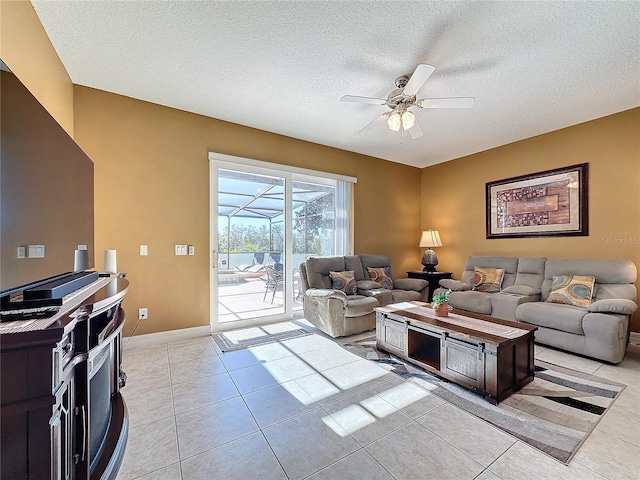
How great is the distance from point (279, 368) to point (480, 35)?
3300mm

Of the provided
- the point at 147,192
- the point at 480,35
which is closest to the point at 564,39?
the point at 480,35

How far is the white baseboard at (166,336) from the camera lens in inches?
121

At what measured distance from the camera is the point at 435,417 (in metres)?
1.87

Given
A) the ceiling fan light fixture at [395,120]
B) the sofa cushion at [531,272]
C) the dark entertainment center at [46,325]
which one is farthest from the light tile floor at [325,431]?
the ceiling fan light fixture at [395,120]

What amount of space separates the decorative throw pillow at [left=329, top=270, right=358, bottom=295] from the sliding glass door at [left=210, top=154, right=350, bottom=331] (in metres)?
0.68

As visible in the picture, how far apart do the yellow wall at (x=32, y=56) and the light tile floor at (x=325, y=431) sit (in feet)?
7.85

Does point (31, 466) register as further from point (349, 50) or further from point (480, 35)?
point (480, 35)

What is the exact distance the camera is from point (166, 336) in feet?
10.7

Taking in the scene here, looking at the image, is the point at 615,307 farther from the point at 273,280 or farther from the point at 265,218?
the point at 265,218

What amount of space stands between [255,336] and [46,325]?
2.83 m

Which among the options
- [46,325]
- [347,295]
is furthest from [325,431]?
[347,295]

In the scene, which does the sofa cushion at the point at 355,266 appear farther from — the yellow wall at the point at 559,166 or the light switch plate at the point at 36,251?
the light switch plate at the point at 36,251

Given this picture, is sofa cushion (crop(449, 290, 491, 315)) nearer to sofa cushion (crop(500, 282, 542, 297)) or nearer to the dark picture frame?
sofa cushion (crop(500, 282, 542, 297))

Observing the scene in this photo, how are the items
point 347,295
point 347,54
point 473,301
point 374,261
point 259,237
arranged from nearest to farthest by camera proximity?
1. point 347,54
2. point 473,301
3. point 347,295
4. point 259,237
5. point 374,261
